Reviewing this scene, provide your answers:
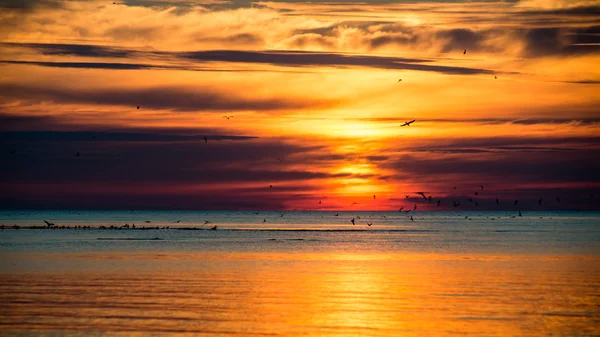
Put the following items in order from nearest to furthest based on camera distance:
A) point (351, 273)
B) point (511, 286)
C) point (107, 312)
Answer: point (107, 312)
point (511, 286)
point (351, 273)

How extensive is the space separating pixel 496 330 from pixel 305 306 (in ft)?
30.6

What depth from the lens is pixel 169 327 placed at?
31.6 m

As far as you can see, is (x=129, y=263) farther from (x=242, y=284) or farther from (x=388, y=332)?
(x=388, y=332)

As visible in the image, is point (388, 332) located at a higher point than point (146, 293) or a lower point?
higher

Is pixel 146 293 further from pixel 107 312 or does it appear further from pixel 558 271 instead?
pixel 558 271

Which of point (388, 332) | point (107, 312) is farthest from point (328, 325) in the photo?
point (107, 312)

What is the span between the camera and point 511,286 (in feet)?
153

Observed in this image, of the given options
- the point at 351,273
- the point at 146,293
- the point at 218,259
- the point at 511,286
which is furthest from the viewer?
the point at 218,259

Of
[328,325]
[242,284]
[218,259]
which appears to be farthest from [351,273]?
[328,325]

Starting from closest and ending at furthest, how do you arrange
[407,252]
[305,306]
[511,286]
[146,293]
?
[305,306], [146,293], [511,286], [407,252]

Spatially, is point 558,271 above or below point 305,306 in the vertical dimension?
below

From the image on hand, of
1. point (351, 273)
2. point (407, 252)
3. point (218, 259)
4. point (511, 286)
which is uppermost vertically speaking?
point (511, 286)

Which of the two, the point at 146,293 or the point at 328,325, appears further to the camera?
the point at 146,293

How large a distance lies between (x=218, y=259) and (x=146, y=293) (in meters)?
25.4
